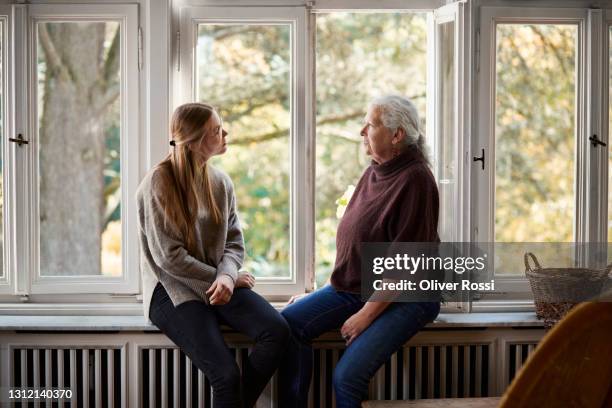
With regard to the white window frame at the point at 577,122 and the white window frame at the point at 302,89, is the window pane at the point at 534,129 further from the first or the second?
the white window frame at the point at 302,89

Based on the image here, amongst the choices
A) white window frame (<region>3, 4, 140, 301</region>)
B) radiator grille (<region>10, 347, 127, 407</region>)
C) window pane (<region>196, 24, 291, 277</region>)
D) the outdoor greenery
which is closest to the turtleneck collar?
the outdoor greenery

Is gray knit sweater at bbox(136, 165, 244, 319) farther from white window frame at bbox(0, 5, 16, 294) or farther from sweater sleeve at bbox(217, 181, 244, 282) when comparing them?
white window frame at bbox(0, 5, 16, 294)

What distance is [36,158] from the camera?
3014 mm

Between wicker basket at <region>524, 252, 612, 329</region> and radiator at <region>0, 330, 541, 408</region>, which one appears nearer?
wicker basket at <region>524, 252, 612, 329</region>

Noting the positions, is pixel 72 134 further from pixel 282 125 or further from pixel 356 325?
pixel 356 325

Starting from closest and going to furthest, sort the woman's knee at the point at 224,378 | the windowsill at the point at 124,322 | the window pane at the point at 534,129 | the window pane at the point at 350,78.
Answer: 1. the woman's knee at the point at 224,378
2. the windowsill at the point at 124,322
3. the window pane at the point at 534,129
4. the window pane at the point at 350,78

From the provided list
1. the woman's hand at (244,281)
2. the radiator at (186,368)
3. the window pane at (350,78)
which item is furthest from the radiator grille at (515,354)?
the window pane at (350,78)

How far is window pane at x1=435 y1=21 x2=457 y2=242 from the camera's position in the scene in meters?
3.01

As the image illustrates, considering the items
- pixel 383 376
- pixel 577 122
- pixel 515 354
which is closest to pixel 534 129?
pixel 577 122

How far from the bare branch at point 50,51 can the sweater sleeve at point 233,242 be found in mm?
934

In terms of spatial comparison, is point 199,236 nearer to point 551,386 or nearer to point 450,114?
point 450,114

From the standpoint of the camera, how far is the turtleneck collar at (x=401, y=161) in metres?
2.65

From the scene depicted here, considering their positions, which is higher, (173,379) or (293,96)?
(293,96)

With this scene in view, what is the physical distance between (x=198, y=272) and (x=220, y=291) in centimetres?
11
